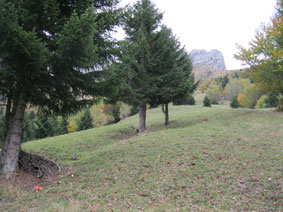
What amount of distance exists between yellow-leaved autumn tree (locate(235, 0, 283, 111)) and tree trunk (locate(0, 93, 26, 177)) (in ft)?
49.4

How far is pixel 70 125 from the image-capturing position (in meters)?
41.2

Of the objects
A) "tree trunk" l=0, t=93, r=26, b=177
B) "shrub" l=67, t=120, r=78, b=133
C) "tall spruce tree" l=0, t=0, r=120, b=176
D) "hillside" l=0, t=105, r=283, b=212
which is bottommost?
"shrub" l=67, t=120, r=78, b=133

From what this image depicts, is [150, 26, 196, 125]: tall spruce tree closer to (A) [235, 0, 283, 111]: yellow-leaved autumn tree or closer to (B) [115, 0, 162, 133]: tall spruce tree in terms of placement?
(B) [115, 0, 162, 133]: tall spruce tree

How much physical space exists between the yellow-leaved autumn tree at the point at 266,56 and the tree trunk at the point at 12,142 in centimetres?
1505

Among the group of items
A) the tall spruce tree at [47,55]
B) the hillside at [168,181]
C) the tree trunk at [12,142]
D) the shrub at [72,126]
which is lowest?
the shrub at [72,126]

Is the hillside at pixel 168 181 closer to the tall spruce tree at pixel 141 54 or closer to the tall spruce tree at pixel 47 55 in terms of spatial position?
the tall spruce tree at pixel 47 55

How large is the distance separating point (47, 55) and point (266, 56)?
1551 centimetres

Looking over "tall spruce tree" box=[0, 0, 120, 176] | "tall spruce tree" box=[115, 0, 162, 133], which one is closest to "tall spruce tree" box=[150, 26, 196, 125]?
"tall spruce tree" box=[115, 0, 162, 133]

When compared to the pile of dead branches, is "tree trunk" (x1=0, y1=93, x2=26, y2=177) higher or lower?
higher

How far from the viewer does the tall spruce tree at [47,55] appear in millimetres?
4730

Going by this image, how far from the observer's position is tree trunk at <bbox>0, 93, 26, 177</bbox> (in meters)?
6.01

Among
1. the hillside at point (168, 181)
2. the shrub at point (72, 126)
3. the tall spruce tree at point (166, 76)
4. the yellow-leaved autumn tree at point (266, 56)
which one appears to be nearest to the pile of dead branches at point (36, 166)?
the hillside at point (168, 181)

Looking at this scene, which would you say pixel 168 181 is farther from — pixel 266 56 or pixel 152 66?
pixel 266 56

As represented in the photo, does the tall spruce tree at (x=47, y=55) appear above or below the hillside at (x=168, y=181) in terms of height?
above
